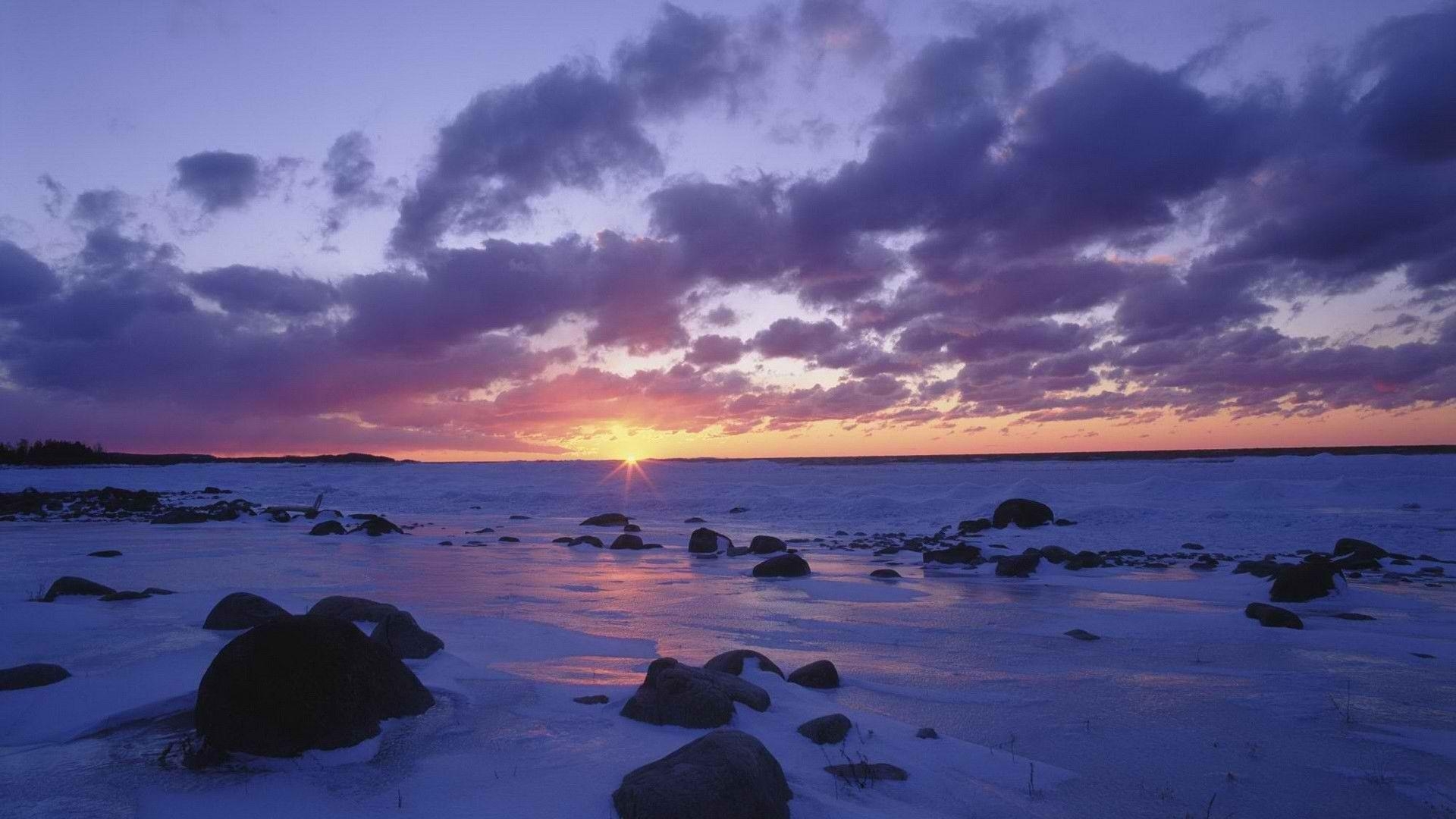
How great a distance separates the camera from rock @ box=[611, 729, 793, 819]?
12.2 feet

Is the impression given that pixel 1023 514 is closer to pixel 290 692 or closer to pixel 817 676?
pixel 817 676

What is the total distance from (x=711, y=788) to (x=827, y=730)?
177cm

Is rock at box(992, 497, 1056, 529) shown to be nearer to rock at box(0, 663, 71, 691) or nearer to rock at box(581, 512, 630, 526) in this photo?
rock at box(581, 512, 630, 526)

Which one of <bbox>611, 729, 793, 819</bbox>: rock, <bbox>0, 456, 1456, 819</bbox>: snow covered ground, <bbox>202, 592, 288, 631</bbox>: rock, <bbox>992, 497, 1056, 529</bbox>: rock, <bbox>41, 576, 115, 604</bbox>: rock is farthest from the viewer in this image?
<bbox>992, 497, 1056, 529</bbox>: rock

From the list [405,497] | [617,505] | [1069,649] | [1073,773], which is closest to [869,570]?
[1069,649]

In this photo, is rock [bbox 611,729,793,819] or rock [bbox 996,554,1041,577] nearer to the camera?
rock [bbox 611,729,793,819]

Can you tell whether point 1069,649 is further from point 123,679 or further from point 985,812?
point 123,679

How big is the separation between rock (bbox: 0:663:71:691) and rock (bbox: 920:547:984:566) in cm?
1468

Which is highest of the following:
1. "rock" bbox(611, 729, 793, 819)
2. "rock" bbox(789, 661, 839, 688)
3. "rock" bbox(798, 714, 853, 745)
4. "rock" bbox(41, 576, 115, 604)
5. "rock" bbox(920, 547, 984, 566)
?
"rock" bbox(41, 576, 115, 604)

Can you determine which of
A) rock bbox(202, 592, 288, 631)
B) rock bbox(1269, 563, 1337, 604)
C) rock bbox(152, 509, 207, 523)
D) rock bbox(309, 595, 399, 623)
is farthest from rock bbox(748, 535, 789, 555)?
rock bbox(152, 509, 207, 523)

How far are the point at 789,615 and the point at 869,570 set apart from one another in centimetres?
539

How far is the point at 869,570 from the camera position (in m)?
15.6

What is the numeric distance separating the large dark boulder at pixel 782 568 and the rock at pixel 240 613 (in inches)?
325

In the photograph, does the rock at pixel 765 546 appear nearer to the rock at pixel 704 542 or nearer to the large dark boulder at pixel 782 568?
the rock at pixel 704 542
